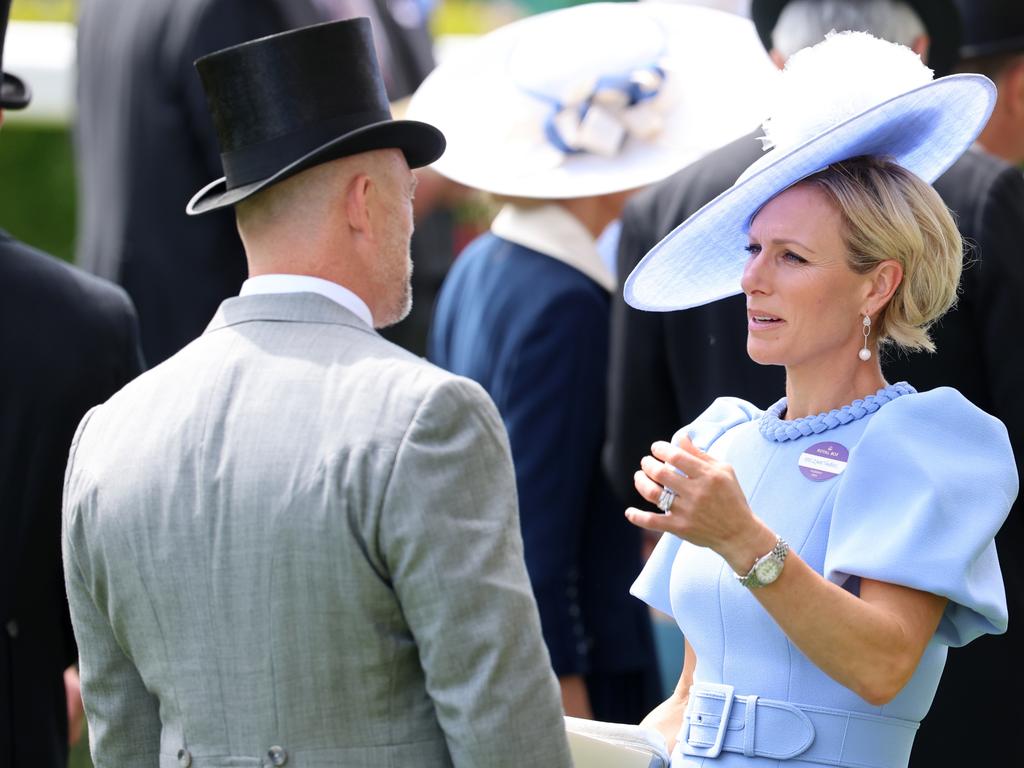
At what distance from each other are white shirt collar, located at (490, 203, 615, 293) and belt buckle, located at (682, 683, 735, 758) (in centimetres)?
197

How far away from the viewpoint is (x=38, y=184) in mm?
7469

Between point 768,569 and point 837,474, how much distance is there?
0.31 meters

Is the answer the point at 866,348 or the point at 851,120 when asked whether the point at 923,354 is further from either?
the point at 851,120

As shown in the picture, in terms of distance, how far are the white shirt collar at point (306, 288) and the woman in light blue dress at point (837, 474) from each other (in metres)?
0.57

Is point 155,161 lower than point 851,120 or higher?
lower

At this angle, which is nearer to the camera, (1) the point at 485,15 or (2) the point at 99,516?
(2) the point at 99,516

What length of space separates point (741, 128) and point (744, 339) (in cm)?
104

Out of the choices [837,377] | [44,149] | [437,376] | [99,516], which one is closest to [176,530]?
[99,516]

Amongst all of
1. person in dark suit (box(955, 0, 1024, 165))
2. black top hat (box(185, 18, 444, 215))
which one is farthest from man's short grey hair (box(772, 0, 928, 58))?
black top hat (box(185, 18, 444, 215))

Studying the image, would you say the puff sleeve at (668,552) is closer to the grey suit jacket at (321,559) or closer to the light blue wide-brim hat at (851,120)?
the light blue wide-brim hat at (851,120)

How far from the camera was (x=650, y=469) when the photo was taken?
2.29 m

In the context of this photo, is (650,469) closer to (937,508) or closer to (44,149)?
(937,508)

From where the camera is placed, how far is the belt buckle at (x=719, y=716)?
2.57 meters

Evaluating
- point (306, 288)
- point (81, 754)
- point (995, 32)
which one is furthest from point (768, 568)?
point (81, 754)
